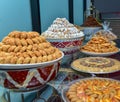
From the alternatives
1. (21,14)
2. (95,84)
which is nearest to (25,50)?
(95,84)

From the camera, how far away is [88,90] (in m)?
0.57

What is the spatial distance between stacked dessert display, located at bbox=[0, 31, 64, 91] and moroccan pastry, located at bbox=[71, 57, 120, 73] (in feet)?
0.51

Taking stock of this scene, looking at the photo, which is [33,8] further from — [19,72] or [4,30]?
[19,72]

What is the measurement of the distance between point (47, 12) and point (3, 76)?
70cm

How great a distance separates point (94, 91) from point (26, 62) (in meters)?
0.19

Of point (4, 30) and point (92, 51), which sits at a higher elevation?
point (4, 30)

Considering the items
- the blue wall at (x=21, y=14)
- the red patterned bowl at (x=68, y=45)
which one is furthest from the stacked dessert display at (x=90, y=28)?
the red patterned bowl at (x=68, y=45)

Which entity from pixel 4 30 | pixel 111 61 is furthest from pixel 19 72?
pixel 111 61

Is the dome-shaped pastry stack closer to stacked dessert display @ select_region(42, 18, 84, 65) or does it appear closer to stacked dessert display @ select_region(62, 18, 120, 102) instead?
stacked dessert display @ select_region(62, 18, 120, 102)

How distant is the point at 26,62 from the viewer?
1.86 ft

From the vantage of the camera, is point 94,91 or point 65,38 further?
point 65,38

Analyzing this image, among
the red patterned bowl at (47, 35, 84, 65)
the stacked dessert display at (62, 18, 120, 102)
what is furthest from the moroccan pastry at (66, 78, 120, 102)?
the red patterned bowl at (47, 35, 84, 65)

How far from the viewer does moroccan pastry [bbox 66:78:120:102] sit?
20.9 inches

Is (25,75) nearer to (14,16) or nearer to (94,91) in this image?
(94,91)
